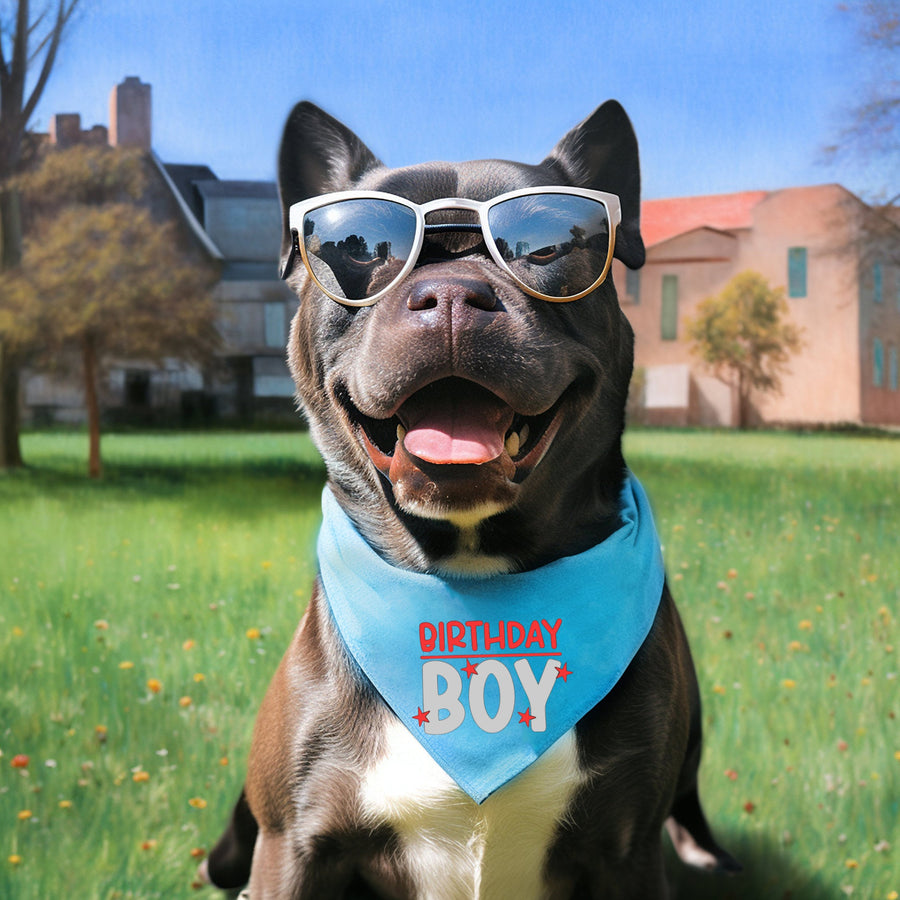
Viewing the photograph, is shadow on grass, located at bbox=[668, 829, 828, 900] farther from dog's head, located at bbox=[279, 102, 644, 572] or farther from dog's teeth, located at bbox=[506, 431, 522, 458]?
dog's teeth, located at bbox=[506, 431, 522, 458]

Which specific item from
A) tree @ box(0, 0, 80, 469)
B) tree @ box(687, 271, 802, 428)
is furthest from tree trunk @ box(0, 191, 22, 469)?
tree @ box(687, 271, 802, 428)

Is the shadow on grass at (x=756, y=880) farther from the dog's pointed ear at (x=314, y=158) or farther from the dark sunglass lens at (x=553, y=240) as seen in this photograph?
the dog's pointed ear at (x=314, y=158)

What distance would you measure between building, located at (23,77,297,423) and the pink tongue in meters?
7.39

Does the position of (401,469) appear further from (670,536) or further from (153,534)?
(153,534)

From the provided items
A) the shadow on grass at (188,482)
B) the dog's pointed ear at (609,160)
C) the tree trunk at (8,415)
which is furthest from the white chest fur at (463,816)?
the tree trunk at (8,415)

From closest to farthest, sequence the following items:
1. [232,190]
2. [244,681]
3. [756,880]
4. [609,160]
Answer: [609,160] → [756,880] → [244,681] → [232,190]

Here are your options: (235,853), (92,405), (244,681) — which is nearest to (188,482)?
(92,405)

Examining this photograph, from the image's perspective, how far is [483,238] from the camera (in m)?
2.11

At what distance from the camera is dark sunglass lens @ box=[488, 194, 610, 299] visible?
210cm

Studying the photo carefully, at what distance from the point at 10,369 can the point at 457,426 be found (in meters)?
10.8

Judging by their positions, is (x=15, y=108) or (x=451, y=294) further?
(x=15, y=108)

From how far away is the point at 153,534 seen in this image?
738cm

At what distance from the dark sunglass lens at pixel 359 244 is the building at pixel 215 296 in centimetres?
716

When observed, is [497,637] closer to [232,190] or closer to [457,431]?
[457,431]
